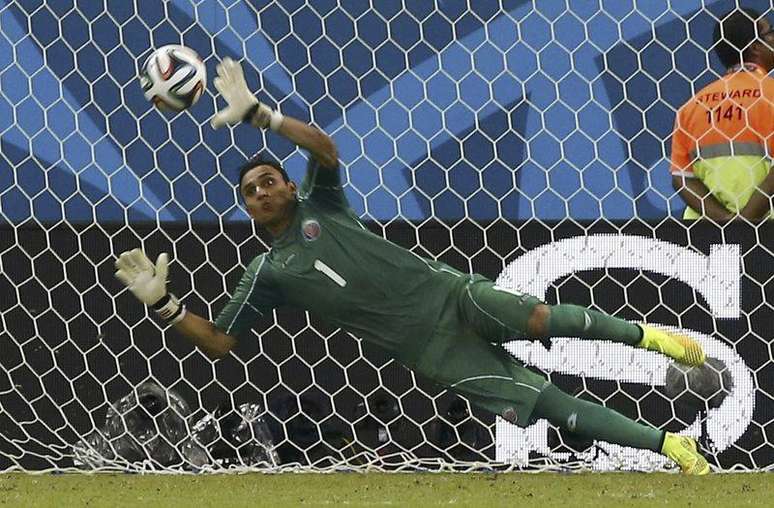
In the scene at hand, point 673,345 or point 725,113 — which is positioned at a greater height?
point 725,113

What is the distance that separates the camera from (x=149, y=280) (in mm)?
5875

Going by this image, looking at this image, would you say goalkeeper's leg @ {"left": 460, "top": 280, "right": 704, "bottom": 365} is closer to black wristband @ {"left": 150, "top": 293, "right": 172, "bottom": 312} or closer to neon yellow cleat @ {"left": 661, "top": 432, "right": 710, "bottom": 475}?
neon yellow cleat @ {"left": 661, "top": 432, "right": 710, "bottom": 475}

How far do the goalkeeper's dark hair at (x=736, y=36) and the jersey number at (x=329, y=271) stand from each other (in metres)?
2.06

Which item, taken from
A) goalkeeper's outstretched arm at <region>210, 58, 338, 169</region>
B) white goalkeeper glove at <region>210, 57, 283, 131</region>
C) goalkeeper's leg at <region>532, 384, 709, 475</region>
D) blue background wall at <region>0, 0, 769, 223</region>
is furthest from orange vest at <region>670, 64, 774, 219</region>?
white goalkeeper glove at <region>210, 57, 283, 131</region>

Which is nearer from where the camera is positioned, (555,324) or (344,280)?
(555,324)

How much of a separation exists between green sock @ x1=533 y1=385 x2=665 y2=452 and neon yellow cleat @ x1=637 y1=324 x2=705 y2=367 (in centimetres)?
27

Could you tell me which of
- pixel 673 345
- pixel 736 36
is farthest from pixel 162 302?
pixel 736 36

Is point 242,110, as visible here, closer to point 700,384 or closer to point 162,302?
point 162,302

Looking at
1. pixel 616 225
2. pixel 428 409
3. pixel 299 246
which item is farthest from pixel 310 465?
pixel 616 225

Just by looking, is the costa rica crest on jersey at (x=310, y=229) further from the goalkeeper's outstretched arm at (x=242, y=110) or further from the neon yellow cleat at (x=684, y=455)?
the neon yellow cleat at (x=684, y=455)

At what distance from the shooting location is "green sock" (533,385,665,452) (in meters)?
5.94

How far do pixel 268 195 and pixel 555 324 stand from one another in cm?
110

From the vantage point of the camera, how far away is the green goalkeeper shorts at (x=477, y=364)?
6.01m

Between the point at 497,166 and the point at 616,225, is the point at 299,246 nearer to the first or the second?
the point at 616,225
